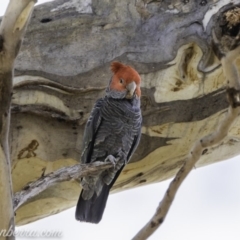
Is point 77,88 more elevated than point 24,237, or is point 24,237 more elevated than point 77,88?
point 77,88

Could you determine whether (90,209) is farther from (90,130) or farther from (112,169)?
(90,130)

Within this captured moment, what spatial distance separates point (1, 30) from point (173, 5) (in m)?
0.95

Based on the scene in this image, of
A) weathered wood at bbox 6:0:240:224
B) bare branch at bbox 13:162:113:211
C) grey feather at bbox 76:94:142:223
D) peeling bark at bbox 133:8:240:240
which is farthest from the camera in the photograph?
grey feather at bbox 76:94:142:223

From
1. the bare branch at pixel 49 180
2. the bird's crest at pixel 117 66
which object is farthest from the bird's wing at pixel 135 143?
the bare branch at pixel 49 180

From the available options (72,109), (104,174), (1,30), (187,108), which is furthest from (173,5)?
(1,30)

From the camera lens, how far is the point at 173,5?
2297mm

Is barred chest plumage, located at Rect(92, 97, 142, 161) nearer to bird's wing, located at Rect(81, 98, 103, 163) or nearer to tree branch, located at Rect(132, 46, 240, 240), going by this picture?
bird's wing, located at Rect(81, 98, 103, 163)

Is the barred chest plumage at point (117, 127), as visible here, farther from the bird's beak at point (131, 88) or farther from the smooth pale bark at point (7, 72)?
the smooth pale bark at point (7, 72)

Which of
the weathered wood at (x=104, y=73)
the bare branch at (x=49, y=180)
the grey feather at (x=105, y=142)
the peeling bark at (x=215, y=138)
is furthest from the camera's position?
the grey feather at (x=105, y=142)

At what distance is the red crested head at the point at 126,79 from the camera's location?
7.18ft

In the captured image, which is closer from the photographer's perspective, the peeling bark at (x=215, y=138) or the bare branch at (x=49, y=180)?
the peeling bark at (x=215, y=138)

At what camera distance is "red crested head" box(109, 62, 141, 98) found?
7.18ft

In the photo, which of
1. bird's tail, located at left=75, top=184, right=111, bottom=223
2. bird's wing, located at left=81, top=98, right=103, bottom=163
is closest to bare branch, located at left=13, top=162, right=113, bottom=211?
bird's wing, located at left=81, top=98, right=103, bottom=163

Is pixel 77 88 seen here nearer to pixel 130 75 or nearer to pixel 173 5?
pixel 130 75
